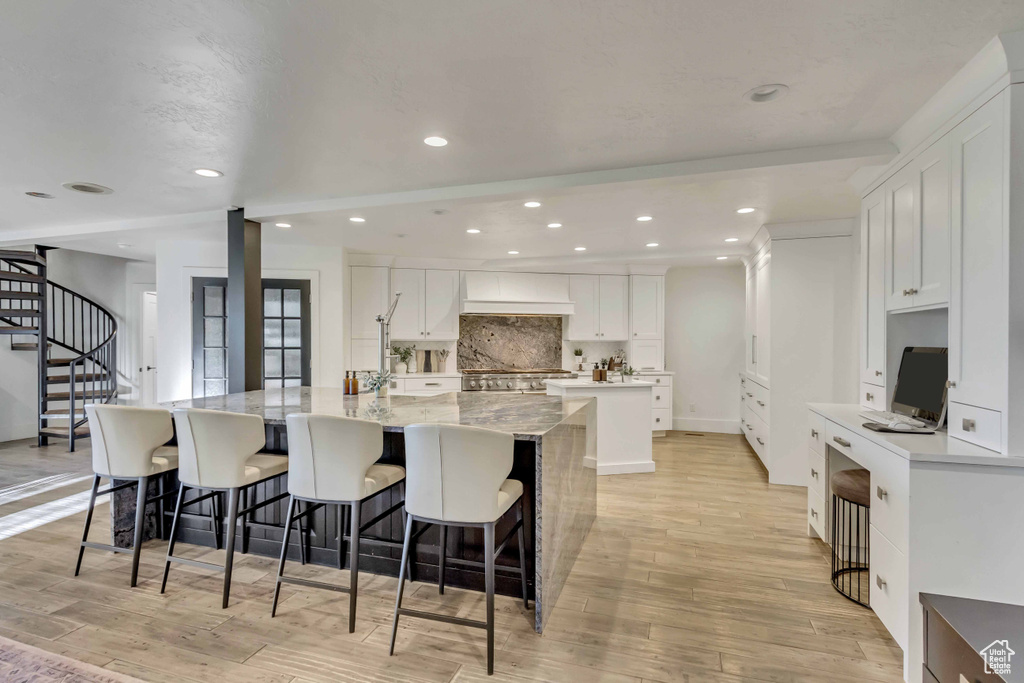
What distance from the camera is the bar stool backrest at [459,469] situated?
2.11 m

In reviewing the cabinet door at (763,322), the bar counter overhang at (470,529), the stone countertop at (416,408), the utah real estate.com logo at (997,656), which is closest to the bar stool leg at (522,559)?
the bar counter overhang at (470,529)

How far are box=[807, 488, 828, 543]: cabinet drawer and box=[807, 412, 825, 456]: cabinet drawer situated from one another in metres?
0.31

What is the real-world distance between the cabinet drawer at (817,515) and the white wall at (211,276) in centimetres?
468

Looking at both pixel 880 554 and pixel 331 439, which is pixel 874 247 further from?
pixel 331 439

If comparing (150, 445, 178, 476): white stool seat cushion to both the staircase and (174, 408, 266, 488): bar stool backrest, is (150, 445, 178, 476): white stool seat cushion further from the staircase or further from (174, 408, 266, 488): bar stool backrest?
the staircase

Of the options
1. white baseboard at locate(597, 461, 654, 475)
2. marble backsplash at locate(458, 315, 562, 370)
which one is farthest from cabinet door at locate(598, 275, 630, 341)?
white baseboard at locate(597, 461, 654, 475)

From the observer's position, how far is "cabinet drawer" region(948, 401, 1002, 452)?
194 centimetres

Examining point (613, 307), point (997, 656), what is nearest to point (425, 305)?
point (613, 307)

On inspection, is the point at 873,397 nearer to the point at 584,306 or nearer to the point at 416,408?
the point at 416,408

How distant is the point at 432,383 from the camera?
680 cm

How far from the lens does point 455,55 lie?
2.00m

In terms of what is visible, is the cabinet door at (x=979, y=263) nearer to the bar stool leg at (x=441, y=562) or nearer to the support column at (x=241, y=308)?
the bar stool leg at (x=441, y=562)

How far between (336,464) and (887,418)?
9.46ft

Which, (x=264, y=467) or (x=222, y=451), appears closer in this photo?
(x=222, y=451)
